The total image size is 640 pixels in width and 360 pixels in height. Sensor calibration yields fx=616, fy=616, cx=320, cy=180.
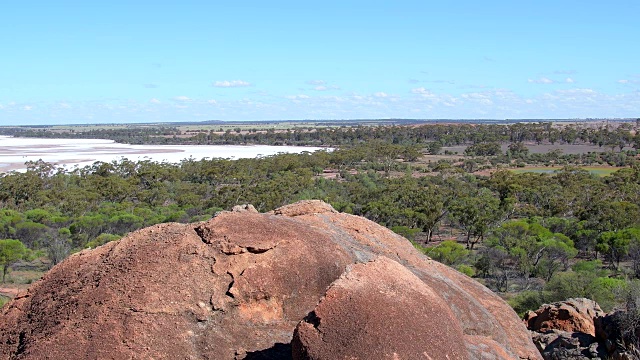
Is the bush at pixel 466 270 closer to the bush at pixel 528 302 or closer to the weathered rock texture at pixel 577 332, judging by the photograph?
the bush at pixel 528 302

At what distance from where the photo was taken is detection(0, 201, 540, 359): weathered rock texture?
26.8 feet

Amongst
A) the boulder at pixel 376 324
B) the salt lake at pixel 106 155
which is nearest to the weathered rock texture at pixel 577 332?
the boulder at pixel 376 324

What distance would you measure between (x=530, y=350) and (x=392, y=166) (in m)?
98.8

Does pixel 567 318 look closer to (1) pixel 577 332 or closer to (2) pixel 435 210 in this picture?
(1) pixel 577 332

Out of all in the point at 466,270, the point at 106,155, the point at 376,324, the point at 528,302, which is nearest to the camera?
the point at 376,324

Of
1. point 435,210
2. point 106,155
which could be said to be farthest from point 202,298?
point 106,155

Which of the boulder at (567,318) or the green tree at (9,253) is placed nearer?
the boulder at (567,318)

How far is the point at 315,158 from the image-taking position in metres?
104

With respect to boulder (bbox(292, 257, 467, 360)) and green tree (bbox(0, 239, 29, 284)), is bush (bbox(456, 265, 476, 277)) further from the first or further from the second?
boulder (bbox(292, 257, 467, 360))

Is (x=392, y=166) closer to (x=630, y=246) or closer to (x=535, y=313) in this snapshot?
(x=630, y=246)

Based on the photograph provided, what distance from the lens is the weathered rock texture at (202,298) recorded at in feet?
26.8

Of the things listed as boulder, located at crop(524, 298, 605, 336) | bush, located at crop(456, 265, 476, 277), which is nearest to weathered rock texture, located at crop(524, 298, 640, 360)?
boulder, located at crop(524, 298, 605, 336)

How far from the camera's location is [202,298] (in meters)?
8.88

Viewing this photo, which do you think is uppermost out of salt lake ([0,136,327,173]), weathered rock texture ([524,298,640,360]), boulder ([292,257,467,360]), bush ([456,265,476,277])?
boulder ([292,257,467,360])
